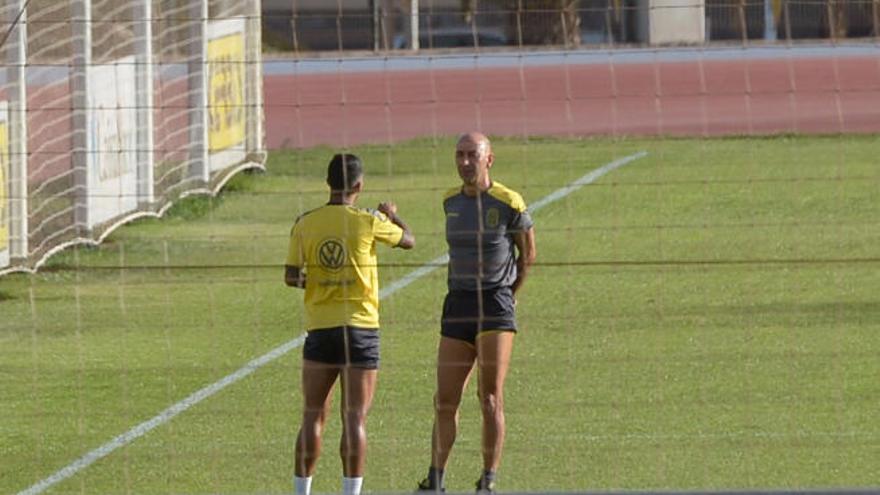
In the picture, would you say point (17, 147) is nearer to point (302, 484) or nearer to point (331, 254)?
point (331, 254)

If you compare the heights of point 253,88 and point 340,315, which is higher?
point 253,88

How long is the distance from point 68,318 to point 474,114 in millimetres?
20627

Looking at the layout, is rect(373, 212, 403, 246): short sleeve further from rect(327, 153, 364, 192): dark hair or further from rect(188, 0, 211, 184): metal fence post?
rect(188, 0, 211, 184): metal fence post

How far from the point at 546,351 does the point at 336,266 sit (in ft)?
13.7

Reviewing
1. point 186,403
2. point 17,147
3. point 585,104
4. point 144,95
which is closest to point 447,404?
point 186,403

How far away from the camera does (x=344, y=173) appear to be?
9898 mm

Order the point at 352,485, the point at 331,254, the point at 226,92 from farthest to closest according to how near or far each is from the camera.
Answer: the point at 226,92, the point at 331,254, the point at 352,485

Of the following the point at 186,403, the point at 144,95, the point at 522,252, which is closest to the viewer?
the point at 522,252

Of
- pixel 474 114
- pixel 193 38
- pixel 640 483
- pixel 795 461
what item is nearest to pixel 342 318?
pixel 640 483

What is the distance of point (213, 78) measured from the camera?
915 inches

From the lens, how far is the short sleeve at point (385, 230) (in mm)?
9938

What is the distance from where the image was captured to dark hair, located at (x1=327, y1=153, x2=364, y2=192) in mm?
9930

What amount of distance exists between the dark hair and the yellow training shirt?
0.41ft

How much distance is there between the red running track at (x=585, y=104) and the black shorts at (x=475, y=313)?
1738cm
